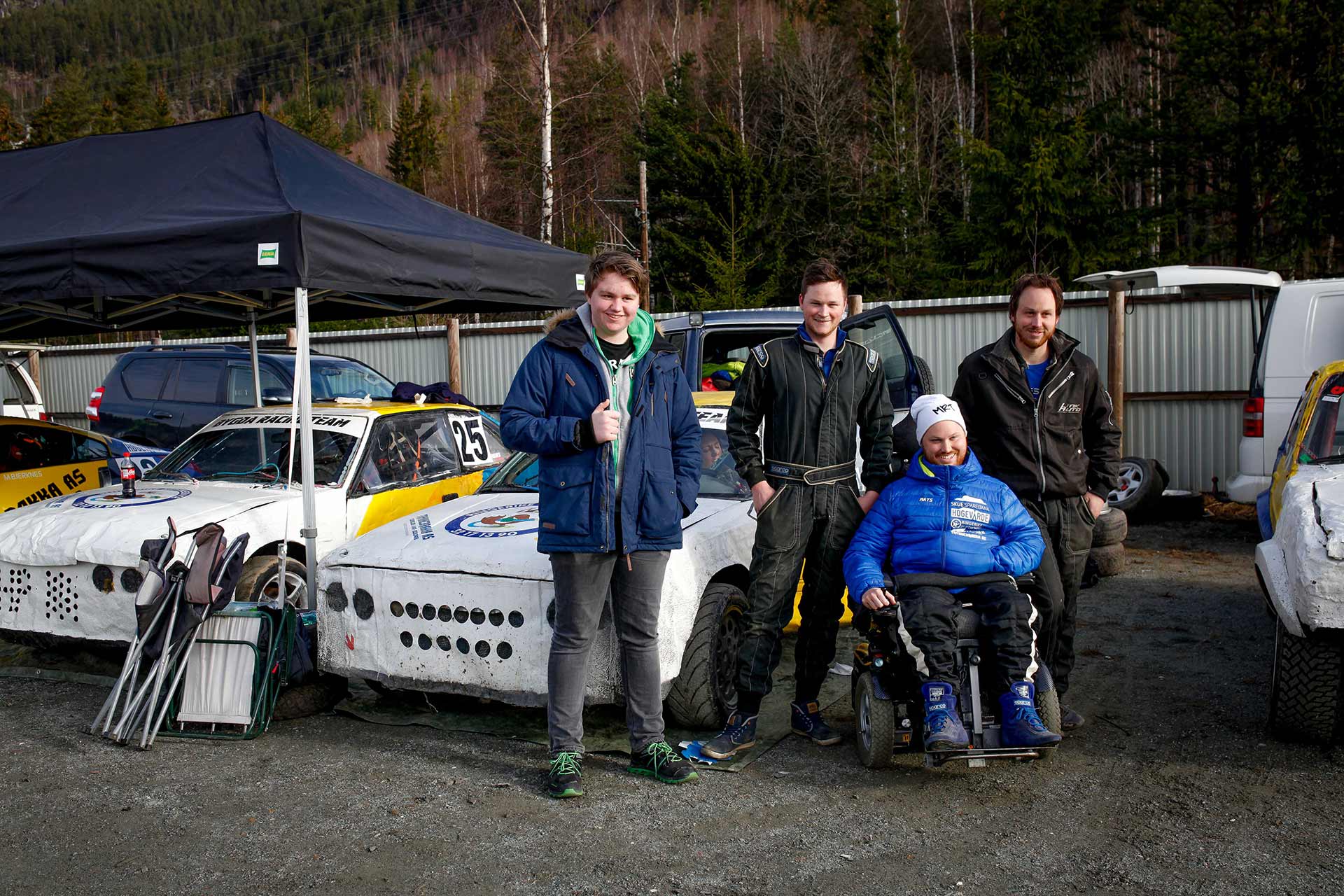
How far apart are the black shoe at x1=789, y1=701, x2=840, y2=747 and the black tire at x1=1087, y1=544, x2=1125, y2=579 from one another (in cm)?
407

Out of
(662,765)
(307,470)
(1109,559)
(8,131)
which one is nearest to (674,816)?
(662,765)

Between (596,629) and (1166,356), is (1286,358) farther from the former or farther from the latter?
(596,629)

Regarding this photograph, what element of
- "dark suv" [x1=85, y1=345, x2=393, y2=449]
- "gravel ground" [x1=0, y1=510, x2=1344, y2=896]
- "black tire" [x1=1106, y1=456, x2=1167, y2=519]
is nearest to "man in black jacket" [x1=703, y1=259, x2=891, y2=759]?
"gravel ground" [x1=0, y1=510, x2=1344, y2=896]

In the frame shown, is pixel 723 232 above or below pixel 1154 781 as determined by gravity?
above

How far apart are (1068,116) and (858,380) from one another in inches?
773

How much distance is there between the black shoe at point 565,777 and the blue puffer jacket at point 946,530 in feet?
4.15

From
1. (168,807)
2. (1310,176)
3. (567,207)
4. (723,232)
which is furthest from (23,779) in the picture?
(567,207)

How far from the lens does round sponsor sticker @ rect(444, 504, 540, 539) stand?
4.71 metres

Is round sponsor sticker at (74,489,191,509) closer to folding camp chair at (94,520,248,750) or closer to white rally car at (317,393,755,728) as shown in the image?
folding camp chair at (94,520,248,750)

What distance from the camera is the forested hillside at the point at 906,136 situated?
642 inches

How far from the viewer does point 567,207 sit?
1141 inches

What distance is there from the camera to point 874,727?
4.06 metres

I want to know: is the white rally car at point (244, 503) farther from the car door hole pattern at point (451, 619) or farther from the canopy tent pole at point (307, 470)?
the car door hole pattern at point (451, 619)

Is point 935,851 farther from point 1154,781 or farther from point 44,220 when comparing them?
point 44,220
